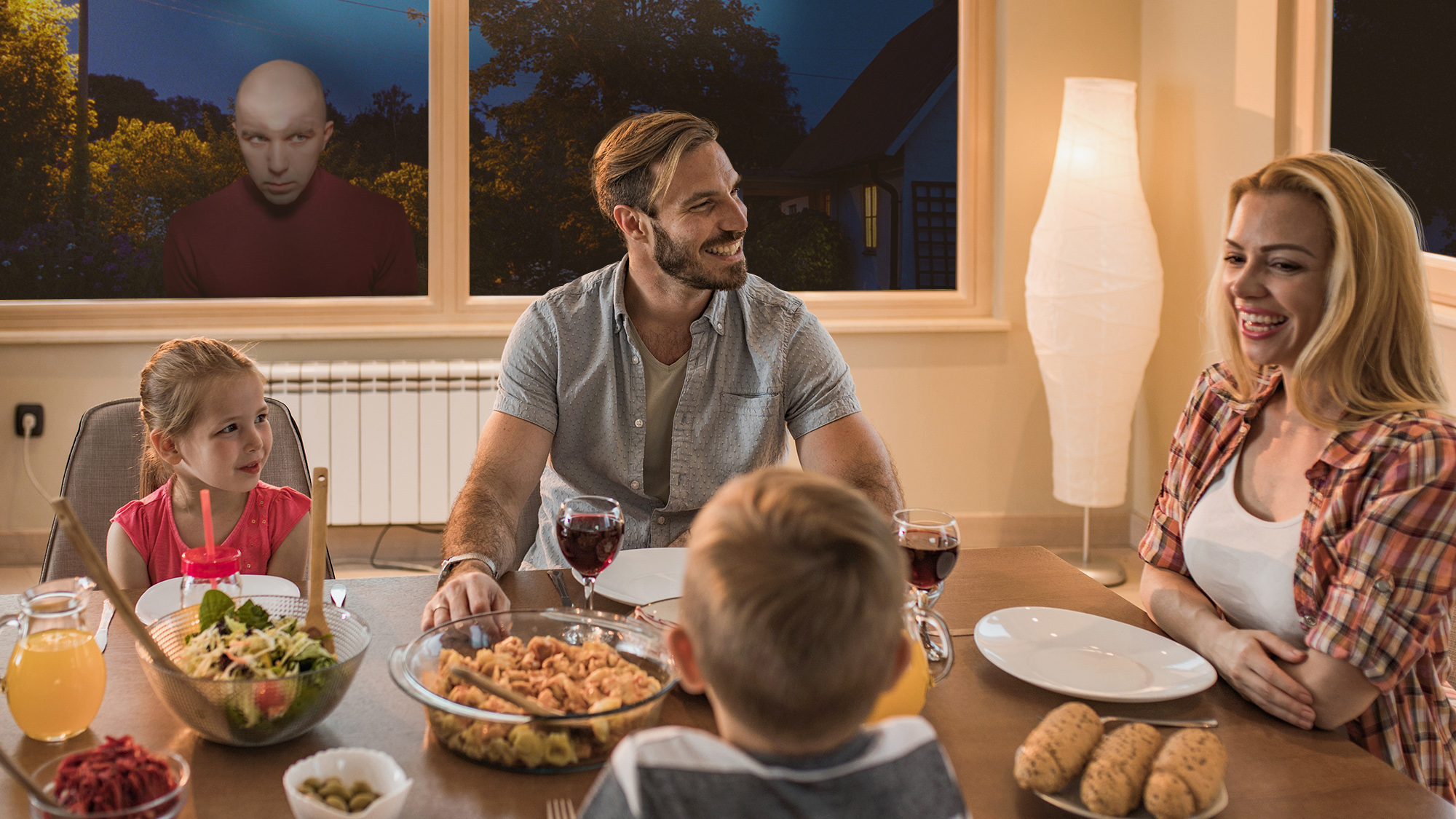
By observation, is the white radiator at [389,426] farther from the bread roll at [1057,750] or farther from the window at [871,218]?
the bread roll at [1057,750]

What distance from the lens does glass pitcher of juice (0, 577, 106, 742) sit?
1041mm

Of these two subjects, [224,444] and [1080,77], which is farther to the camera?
[1080,77]

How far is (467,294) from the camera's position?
4039 millimetres

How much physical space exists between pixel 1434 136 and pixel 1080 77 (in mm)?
1418

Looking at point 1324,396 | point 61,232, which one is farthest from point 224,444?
point 61,232

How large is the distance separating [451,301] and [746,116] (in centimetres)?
124

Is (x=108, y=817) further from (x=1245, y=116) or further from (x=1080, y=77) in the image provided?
(x=1080, y=77)

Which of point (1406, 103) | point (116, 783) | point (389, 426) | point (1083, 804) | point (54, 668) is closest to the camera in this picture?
point (116, 783)

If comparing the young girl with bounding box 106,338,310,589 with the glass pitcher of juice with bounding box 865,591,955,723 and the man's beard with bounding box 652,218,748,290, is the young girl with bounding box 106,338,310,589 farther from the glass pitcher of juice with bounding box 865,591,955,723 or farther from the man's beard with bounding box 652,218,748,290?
the glass pitcher of juice with bounding box 865,591,955,723

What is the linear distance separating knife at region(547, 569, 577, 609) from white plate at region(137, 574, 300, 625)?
0.32 metres

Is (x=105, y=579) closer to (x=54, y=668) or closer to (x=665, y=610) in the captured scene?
(x=54, y=668)

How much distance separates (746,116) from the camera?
4.13m

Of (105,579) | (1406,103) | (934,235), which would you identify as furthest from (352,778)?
(934,235)

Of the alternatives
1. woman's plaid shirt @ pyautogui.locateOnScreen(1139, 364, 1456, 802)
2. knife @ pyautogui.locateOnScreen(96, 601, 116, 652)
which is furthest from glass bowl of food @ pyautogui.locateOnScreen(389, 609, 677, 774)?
woman's plaid shirt @ pyautogui.locateOnScreen(1139, 364, 1456, 802)
